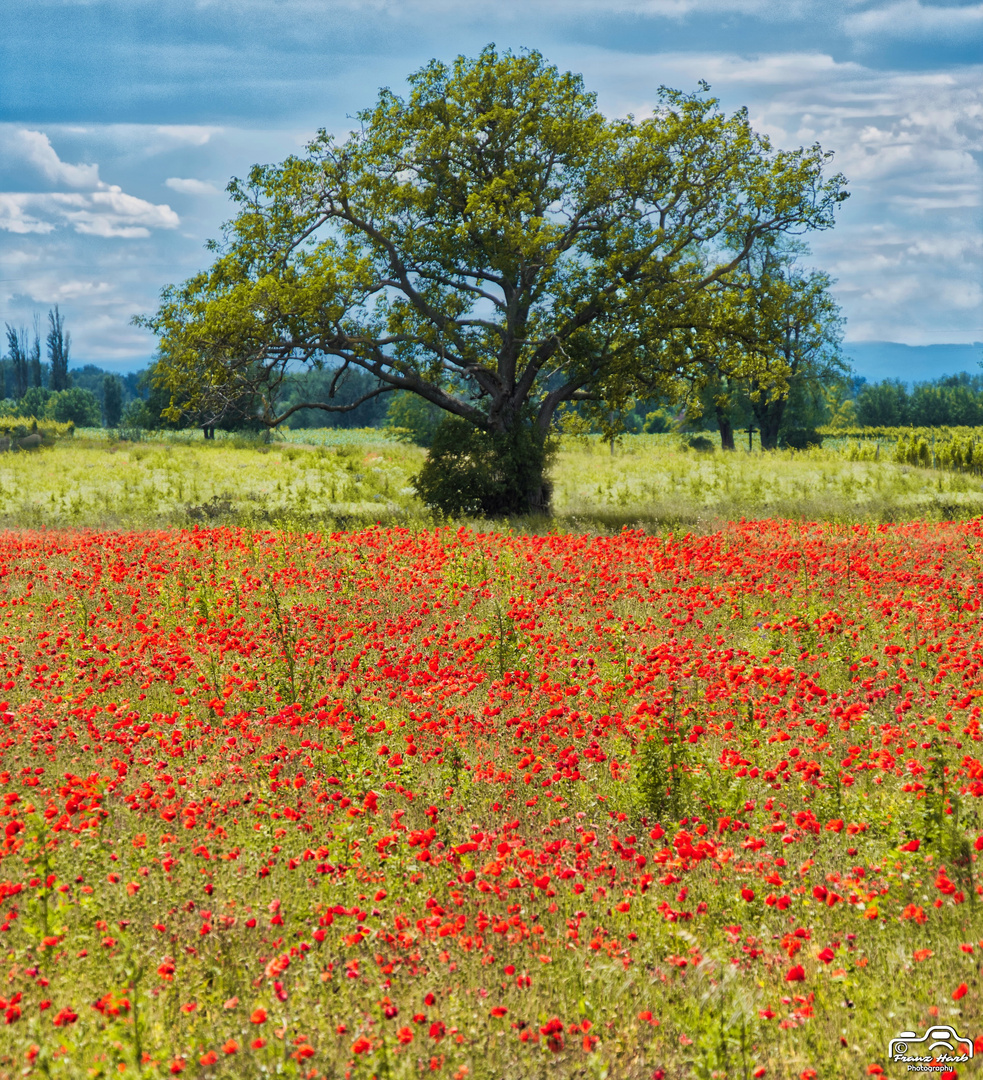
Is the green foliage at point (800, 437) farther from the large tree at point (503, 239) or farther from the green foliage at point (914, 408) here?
the green foliage at point (914, 408)

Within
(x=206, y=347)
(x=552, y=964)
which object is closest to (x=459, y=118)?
(x=206, y=347)

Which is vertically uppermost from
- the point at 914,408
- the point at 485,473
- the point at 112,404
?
the point at 112,404

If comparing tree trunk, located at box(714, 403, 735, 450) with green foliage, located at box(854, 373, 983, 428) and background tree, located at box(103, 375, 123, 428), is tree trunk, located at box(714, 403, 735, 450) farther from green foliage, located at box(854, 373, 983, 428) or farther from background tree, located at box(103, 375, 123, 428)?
background tree, located at box(103, 375, 123, 428)

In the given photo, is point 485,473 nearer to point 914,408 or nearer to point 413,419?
point 413,419

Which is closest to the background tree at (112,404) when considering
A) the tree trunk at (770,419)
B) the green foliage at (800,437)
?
the green foliage at (800,437)

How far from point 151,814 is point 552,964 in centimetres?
286

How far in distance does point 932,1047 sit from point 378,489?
82.3 feet

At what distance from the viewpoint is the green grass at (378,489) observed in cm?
2128

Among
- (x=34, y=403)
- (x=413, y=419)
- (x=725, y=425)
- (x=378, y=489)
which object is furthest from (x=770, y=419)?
(x=34, y=403)

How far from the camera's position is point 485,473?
2208cm

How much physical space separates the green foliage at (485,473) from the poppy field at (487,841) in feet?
39.6

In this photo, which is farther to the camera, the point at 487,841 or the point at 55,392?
the point at 55,392

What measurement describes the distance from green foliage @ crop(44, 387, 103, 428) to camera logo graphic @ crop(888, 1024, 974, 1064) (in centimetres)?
9497

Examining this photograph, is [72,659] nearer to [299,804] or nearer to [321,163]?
[299,804]
